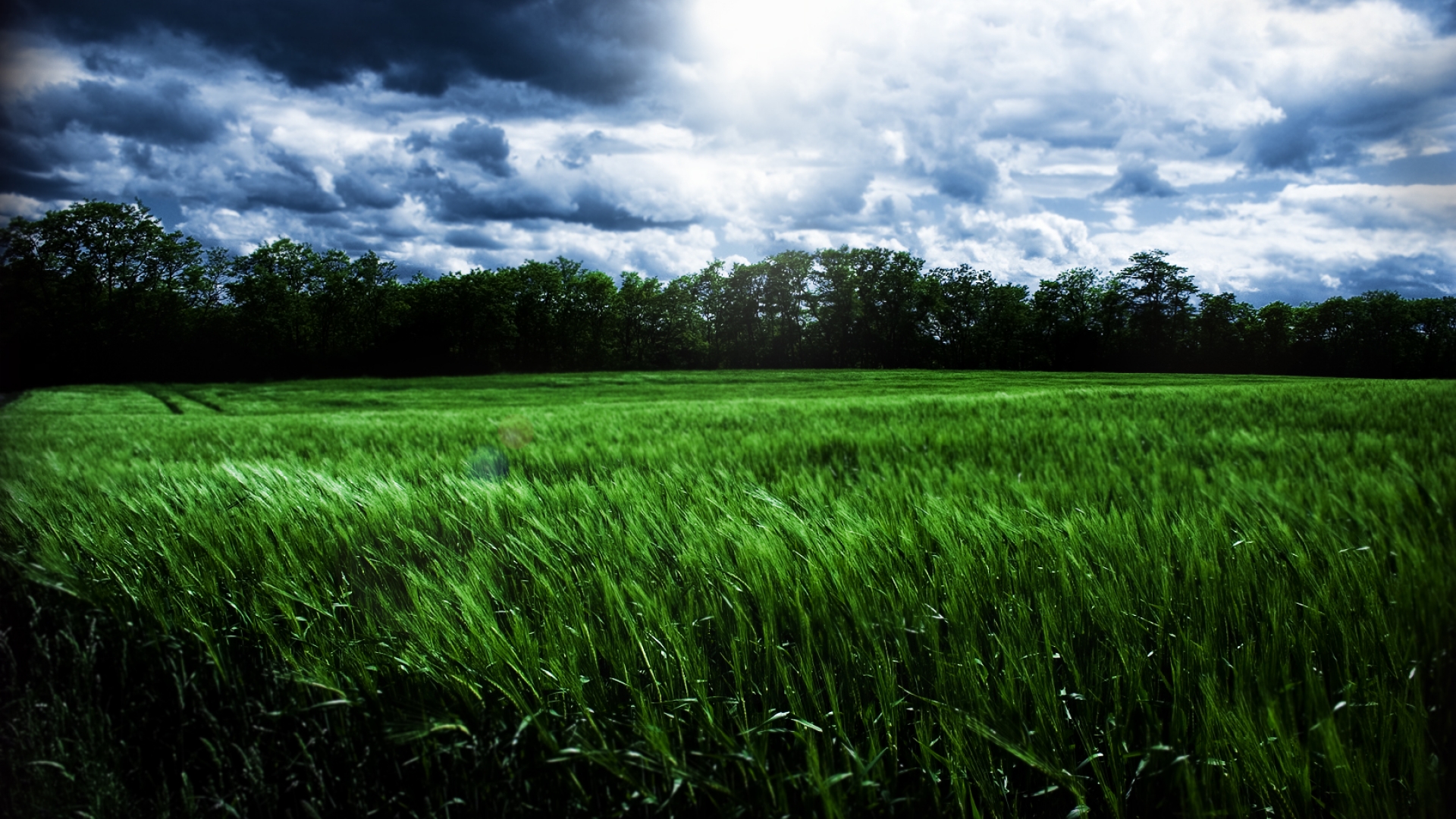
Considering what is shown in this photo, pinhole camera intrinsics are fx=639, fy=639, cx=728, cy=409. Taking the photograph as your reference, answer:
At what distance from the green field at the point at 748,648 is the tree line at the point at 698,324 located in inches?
1741

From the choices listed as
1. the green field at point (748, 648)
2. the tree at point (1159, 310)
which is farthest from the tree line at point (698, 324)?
the green field at point (748, 648)

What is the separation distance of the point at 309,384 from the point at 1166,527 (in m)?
44.0

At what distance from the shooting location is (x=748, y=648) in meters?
1.12

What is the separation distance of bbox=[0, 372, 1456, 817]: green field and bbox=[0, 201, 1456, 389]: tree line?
145ft

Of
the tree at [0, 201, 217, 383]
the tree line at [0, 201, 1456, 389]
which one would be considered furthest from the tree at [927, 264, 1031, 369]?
the tree at [0, 201, 217, 383]

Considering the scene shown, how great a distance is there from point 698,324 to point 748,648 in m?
67.2

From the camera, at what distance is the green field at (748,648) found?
0.90 metres

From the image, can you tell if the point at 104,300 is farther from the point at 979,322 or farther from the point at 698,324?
the point at 979,322

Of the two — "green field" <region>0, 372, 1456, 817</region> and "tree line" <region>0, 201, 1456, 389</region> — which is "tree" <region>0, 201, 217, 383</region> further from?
"green field" <region>0, 372, 1456, 817</region>

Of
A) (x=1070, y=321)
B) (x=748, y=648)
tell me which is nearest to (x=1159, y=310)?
(x=1070, y=321)

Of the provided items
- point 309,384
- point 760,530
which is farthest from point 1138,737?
point 309,384

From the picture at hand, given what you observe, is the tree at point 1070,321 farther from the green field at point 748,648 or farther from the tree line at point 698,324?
the green field at point 748,648

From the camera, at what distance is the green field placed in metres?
0.90

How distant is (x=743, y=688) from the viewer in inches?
41.2
